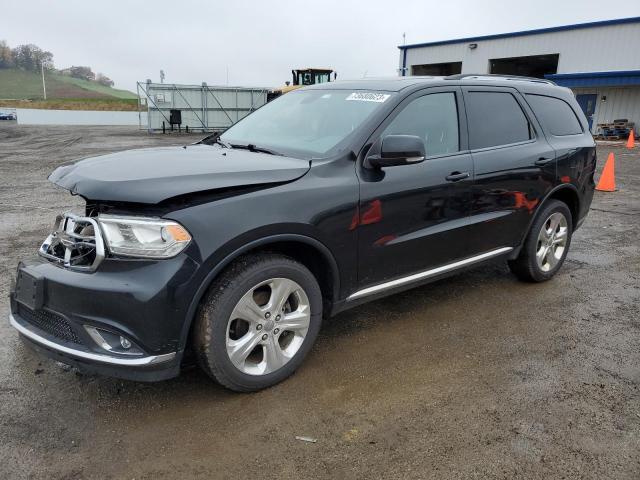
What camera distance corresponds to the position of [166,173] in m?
2.83

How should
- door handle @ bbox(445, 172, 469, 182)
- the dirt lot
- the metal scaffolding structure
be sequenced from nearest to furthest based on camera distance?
the dirt lot < door handle @ bbox(445, 172, 469, 182) < the metal scaffolding structure

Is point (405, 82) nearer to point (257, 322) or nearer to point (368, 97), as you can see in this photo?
point (368, 97)

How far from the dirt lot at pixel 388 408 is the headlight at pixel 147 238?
3.11 feet

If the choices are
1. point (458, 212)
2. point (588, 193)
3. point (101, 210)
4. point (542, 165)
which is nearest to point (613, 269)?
point (588, 193)

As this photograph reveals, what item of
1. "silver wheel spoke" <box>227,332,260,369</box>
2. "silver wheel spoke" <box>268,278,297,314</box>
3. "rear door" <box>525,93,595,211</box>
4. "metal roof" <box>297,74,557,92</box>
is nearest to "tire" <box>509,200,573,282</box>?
"rear door" <box>525,93,595,211</box>

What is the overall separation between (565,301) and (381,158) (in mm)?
2462

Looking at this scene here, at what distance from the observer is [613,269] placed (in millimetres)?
5605

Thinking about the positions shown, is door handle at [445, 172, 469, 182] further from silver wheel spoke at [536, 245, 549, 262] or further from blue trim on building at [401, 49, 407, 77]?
blue trim on building at [401, 49, 407, 77]

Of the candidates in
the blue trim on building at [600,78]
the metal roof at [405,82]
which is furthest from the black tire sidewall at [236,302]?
the blue trim on building at [600,78]

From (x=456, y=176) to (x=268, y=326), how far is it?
1.84 metres

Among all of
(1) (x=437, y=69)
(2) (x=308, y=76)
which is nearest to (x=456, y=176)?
(2) (x=308, y=76)

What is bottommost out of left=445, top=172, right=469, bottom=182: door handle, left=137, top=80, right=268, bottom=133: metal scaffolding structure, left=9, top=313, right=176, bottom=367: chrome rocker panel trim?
left=9, top=313, right=176, bottom=367: chrome rocker panel trim

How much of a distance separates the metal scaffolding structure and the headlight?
25986mm

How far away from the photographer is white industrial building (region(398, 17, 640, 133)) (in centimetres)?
2658
